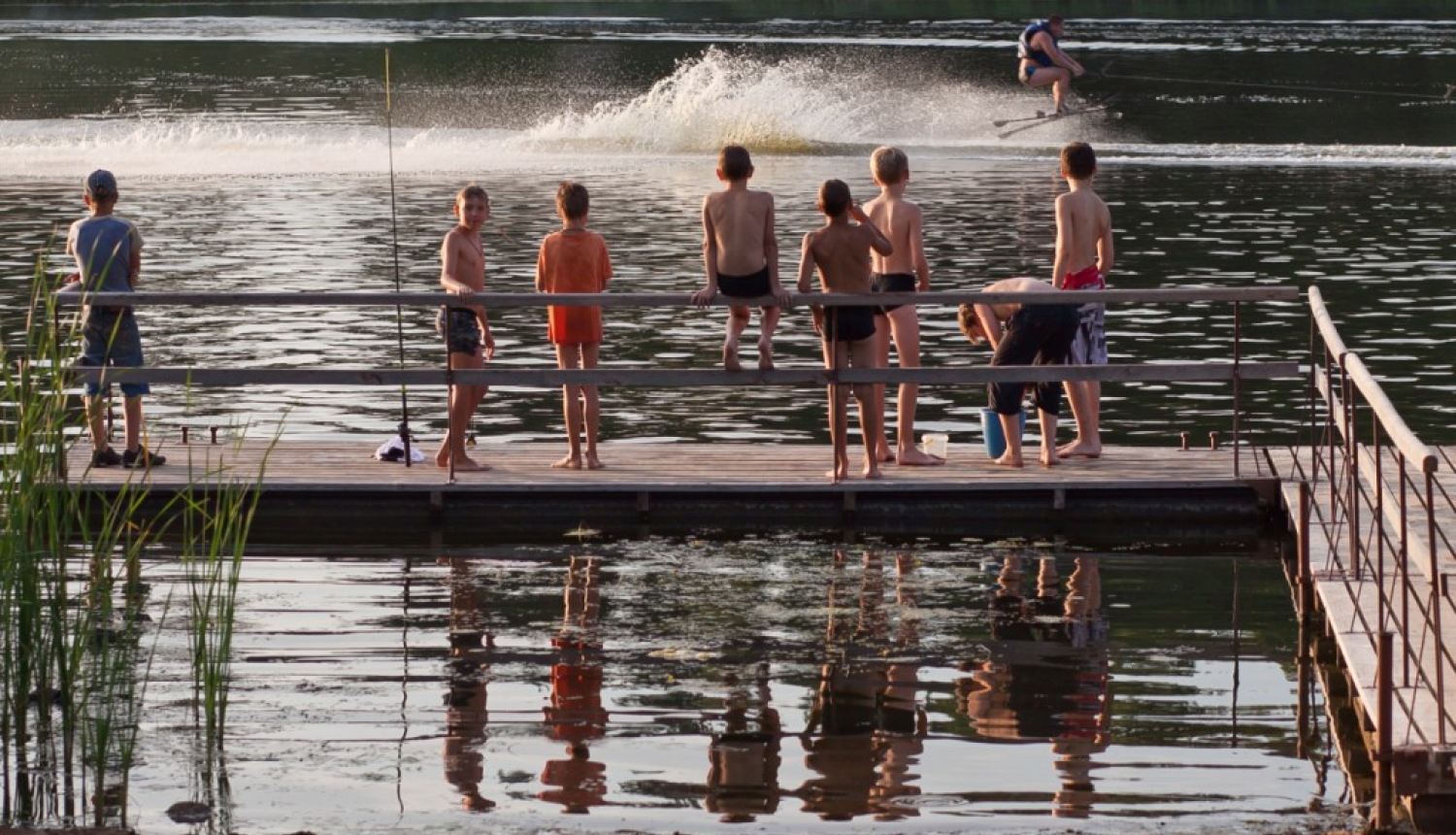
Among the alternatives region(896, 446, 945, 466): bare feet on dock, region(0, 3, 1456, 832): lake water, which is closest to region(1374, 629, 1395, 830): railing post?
region(0, 3, 1456, 832): lake water

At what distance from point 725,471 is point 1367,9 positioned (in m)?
75.3

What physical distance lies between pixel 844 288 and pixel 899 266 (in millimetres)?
389

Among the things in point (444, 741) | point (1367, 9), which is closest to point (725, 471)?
point (444, 741)

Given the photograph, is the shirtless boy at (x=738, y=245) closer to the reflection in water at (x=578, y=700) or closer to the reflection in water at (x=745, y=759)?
the reflection in water at (x=578, y=700)

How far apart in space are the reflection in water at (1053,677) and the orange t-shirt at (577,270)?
2.59 metres

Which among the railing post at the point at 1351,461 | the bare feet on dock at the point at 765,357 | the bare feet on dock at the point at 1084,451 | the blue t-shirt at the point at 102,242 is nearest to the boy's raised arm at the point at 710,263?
the bare feet on dock at the point at 765,357

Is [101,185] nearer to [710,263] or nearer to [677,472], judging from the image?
[710,263]

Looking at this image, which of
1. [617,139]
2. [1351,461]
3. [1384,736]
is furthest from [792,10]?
[1384,736]

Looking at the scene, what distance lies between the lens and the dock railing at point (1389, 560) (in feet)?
25.4

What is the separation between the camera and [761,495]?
12.8m

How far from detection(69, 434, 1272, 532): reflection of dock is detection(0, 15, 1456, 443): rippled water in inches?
127

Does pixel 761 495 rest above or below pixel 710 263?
below

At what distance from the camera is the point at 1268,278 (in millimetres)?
24500

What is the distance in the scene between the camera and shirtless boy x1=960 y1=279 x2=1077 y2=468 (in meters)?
12.8
